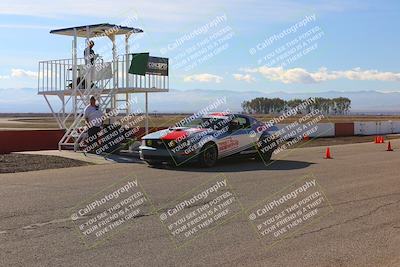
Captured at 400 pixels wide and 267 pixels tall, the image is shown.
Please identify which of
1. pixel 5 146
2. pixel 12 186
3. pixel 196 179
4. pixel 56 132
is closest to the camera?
pixel 12 186

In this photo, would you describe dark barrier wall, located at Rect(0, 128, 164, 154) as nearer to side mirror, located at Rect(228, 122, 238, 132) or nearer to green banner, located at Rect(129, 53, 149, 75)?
green banner, located at Rect(129, 53, 149, 75)

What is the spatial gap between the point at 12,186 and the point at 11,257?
5.29 metres

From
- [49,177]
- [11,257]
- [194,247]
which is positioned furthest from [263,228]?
[49,177]

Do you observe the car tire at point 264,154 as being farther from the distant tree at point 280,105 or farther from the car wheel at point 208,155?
the distant tree at point 280,105

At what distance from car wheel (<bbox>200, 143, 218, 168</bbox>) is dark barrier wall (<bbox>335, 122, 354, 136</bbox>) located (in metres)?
19.2

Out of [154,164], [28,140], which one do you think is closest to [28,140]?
[28,140]

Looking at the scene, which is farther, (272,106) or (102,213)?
(272,106)

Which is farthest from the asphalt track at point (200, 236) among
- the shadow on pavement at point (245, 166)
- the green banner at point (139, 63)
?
the green banner at point (139, 63)

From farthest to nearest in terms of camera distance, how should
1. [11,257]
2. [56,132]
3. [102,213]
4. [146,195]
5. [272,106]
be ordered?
1. [272,106]
2. [56,132]
3. [146,195]
4. [102,213]
5. [11,257]

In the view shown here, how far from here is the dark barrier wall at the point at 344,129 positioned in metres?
32.6

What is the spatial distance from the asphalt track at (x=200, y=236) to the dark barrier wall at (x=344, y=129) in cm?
1994

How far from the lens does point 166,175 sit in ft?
42.0

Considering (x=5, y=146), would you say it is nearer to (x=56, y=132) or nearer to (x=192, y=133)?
(x=56, y=132)

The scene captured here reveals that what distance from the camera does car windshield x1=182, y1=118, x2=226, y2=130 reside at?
1527 centimetres
